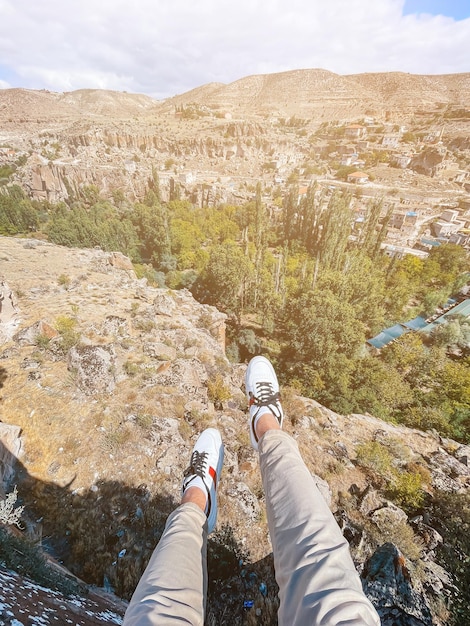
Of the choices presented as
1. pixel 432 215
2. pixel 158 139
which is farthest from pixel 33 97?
pixel 432 215

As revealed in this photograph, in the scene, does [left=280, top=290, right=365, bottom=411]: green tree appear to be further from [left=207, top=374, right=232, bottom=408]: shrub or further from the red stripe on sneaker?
the red stripe on sneaker

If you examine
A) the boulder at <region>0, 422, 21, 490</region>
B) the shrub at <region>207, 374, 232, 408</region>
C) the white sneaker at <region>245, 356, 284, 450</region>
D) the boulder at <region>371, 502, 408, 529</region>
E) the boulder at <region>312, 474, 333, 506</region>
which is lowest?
the boulder at <region>371, 502, 408, 529</region>

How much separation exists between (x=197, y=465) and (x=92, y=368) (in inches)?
222

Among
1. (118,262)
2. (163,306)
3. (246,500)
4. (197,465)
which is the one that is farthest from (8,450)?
(118,262)

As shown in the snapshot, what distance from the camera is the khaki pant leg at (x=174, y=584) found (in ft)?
7.24

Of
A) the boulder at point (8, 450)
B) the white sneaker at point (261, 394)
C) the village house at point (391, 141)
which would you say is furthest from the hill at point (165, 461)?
the village house at point (391, 141)

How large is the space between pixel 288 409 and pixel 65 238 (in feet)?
97.7

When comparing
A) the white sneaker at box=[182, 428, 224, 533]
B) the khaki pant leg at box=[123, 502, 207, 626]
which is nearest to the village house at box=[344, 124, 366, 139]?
the white sneaker at box=[182, 428, 224, 533]

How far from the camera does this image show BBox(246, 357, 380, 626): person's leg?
2053mm

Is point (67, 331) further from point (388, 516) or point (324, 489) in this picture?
point (388, 516)

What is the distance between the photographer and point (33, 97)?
9850 cm

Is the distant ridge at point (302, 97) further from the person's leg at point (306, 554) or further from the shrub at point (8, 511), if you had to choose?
the person's leg at point (306, 554)

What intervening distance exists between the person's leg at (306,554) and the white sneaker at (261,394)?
1.18m

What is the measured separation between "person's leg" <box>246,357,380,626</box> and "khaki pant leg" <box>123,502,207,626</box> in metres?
0.83
